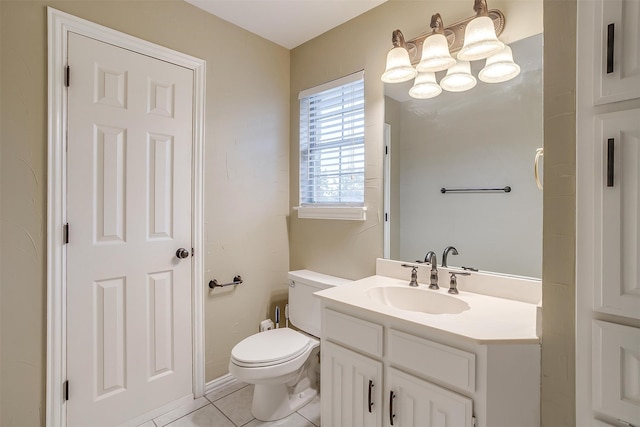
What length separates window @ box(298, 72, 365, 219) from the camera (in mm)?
1972

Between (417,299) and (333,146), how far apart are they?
1.15 m

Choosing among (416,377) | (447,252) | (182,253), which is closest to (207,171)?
(182,253)

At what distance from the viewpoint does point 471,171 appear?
Answer: 1532mm

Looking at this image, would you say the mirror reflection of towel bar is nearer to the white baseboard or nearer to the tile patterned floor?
the tile patterned floor

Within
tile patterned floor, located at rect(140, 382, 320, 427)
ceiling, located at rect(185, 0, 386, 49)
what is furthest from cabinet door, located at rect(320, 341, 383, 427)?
ceiling, located at rect(185, 0, 386, 49)

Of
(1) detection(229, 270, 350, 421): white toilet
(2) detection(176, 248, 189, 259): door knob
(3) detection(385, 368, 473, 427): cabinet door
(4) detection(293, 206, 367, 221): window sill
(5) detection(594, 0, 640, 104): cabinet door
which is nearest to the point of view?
(5) detection(594, 0, 640, 104): cabinet door

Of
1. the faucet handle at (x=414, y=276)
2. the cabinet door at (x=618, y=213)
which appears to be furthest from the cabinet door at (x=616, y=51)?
the faucet handle at (x=414, y=276)

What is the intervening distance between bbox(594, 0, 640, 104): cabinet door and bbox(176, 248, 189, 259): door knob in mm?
1938

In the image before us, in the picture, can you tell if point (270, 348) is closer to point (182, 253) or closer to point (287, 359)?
point (287, 359)

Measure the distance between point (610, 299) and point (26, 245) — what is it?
2168 mm

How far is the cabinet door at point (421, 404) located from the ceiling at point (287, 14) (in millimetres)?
2010

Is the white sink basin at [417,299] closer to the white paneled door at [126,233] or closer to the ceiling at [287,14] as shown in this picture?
the white paneled door at [126,233]

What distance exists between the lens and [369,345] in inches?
49.9

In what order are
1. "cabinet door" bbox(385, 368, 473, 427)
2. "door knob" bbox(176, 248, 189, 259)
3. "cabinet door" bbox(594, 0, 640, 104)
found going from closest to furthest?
1. "cabinet door" bbox(594, 0, 640, 104)
2. "cabinet door" bbox(385, 368, 473, 427)
3. "door knob" bbox(176, 248, 189, 259)
